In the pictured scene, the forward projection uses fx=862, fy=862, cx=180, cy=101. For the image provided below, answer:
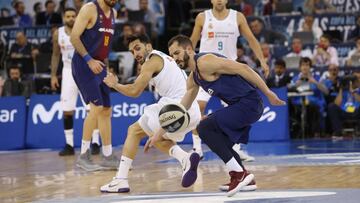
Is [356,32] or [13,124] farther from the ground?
[356,32]

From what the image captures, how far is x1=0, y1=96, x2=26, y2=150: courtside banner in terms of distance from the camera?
47.3ft

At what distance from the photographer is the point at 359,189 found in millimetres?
7203

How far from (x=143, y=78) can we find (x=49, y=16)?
11.2 metres

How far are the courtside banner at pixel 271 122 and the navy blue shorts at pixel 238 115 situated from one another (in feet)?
21.1

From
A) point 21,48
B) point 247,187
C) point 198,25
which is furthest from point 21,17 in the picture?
point 247,187

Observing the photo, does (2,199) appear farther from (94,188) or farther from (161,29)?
(161,29)

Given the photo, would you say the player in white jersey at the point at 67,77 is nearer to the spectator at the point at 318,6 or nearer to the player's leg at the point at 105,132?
the player's leg at the point at 105,132

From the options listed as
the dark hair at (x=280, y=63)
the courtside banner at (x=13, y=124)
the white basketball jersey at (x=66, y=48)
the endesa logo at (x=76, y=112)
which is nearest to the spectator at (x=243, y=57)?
the dark hair at (x=280, y=63)

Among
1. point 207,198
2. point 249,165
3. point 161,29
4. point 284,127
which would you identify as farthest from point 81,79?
point 161,29

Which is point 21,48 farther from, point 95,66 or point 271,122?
point 95,66

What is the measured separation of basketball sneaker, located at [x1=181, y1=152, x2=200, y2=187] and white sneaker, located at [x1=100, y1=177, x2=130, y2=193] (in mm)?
567

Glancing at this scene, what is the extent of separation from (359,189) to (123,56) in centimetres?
966

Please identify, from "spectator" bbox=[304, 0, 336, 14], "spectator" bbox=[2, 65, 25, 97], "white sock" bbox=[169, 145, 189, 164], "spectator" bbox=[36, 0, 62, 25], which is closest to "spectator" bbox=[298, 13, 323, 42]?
"spectator" bbox=[304, 0, 336, 14]

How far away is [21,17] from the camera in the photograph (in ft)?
63.4
